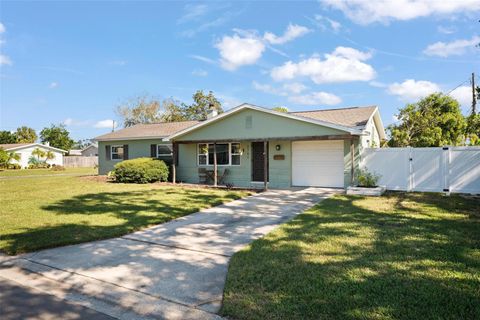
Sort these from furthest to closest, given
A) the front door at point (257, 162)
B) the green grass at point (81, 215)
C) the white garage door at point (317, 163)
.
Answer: the front door at point (257, 162) → the white garage door at point (317, 163) → the green grass at point (81, 215)

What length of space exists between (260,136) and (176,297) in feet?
36.8

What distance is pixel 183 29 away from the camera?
632 inches

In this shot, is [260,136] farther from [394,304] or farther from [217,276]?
[394,304]

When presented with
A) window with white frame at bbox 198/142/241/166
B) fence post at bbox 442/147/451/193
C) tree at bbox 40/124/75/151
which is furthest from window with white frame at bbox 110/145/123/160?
tree at bbox 40/124/75/151

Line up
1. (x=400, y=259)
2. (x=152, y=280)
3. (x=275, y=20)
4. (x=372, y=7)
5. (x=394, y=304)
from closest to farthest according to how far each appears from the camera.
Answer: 1. (x=394, y=304)
2. (x=152, y=280)
3. (x=400, y=259)
4. (x=372, y=7)
5. (x=275, y=20)

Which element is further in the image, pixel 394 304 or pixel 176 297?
pixel 176 297

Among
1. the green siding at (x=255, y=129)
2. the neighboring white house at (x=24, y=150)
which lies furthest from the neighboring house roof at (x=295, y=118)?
the neighboring white house at (x=24, y=150)

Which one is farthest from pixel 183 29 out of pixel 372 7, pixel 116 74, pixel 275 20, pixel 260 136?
pixel 116 74

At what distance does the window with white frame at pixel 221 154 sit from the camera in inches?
622

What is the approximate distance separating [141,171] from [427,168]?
1352 cm

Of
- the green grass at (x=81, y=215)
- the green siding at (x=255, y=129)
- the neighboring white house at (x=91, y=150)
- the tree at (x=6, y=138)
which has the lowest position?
the green grass at (x=81, y=215)

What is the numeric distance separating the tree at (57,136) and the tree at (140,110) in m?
24.3

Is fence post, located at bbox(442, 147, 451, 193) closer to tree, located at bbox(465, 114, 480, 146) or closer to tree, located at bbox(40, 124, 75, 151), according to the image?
tree, located at bbox(465, 114, 480, 146)

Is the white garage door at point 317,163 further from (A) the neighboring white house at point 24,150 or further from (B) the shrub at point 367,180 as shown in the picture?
(A) the neighboring white house at point 24,150
